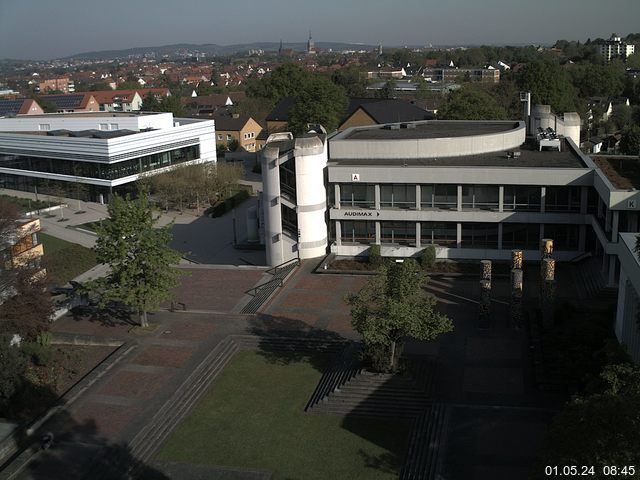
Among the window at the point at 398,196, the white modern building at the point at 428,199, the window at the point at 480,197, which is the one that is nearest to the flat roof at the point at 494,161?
the white modern building at the point at 428,199

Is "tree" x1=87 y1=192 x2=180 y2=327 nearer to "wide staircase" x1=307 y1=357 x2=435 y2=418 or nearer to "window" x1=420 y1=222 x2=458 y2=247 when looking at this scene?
"wide staircase" x1=307 y1=357 x2=435 y2=418

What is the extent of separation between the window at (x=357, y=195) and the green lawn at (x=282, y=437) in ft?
52.0

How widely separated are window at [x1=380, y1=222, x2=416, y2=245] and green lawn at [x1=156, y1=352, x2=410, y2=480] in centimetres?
1548

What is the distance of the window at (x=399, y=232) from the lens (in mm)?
40625

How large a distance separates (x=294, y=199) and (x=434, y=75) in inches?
6431

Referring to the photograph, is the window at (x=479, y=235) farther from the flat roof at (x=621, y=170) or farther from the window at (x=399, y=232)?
the flat roof at (x=621, y=170)

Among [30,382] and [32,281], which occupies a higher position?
[32,281]

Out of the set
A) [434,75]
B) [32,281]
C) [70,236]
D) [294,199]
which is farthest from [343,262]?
[434,75]

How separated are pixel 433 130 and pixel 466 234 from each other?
13400 mm

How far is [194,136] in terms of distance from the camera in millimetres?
70312

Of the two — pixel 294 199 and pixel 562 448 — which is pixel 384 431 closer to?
pixel 562 448

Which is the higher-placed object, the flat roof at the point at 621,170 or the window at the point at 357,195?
the flat roof at the point at 621,170

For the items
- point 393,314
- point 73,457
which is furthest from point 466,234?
point 73,457

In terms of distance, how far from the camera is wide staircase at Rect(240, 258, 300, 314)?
113ft
